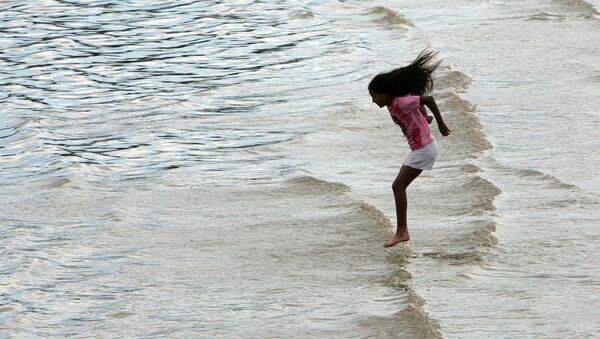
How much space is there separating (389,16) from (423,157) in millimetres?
11066

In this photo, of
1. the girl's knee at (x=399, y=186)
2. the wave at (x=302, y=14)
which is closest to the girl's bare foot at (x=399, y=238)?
the girl's knee at (x=399, y=186)

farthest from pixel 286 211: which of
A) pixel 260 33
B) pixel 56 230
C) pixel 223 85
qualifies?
pixel 260 33

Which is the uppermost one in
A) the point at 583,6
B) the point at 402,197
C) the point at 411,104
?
the point at 411,104

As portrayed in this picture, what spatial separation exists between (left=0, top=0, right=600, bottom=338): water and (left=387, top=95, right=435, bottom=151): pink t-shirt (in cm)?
93

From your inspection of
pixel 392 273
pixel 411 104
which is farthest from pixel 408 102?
pixel 392 273

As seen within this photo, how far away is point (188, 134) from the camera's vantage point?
1404 centimetres

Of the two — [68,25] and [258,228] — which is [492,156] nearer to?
[258,228]

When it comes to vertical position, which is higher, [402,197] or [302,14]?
[402,197]

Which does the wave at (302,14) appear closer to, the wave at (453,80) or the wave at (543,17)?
the wave at (543,17)

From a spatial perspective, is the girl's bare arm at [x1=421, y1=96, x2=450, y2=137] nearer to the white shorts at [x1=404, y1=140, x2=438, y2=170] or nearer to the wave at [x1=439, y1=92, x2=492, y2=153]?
the white shorts at [x1=404, y1=140, x2=438, y2=170]

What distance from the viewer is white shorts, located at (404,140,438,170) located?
353 inches

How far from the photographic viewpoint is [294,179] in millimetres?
12047

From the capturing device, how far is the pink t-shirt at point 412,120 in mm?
8867

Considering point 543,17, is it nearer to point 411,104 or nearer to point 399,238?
point 399,238
